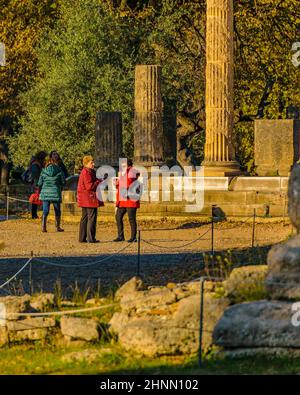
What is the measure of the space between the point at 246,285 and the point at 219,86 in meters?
21.5

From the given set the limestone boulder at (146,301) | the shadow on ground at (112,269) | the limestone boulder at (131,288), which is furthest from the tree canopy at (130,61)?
the limestone boulder at (146,301)

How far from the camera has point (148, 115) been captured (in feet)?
127

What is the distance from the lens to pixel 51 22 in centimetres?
5444

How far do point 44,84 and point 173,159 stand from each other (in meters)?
5.86

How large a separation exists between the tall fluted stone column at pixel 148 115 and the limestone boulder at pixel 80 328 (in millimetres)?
22011

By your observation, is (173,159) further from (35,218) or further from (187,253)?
(187,253)

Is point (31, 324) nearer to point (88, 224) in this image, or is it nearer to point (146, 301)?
point (146, 301)

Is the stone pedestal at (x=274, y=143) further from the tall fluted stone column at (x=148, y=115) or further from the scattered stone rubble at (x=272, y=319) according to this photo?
the scattered stone rubble at (x=272, y=319)

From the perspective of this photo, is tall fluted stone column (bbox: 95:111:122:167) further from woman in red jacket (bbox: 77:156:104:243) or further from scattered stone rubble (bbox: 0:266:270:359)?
scattered stone rubble (bbox: 0:266:270:359)

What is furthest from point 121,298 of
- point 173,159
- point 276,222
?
point 173,159

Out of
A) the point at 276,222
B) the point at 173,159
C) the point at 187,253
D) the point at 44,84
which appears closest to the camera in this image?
the point at 187,253

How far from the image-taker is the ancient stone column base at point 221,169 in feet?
118

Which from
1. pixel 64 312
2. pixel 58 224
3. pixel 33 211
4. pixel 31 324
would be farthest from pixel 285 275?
pixel 33 211

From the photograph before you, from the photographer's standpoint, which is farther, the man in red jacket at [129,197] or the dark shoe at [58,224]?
the dark shoe at [58,224]
